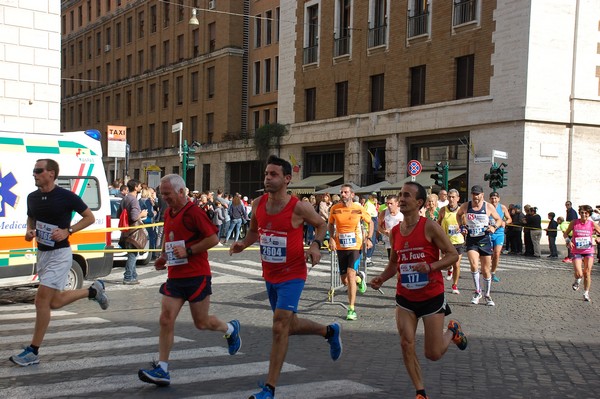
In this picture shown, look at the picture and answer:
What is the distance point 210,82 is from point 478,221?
3880 cm

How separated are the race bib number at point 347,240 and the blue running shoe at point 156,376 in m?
5.05

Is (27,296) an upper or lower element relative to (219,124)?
lower

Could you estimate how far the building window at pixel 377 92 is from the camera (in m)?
34.2

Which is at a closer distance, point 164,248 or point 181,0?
point 164,248

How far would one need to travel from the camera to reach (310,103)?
38.9m

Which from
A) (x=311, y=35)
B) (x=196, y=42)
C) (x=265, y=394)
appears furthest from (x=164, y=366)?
(x=196, y=42)

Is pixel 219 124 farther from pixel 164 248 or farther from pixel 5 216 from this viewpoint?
pixel 164 248

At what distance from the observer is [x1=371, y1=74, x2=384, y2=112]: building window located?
34.2m

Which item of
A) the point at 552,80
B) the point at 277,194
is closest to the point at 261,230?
the point at 277,194

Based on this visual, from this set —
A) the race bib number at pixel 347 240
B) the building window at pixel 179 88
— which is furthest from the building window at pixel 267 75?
the race bib number at pixel 347 240

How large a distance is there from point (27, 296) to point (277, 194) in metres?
7.25

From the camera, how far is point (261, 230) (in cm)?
641

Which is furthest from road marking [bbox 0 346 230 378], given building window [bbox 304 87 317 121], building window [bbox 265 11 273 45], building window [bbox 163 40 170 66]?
building window [bbox 163 40 170 66]

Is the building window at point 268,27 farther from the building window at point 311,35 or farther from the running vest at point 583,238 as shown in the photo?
the running vest at point 583,238
